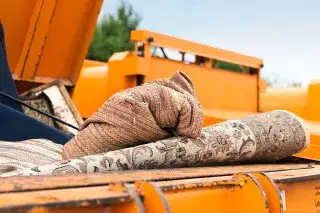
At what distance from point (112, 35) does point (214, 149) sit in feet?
51.0

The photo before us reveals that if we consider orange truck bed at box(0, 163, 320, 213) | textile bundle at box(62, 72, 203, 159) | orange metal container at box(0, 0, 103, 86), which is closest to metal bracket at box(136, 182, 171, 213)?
orange truck bed at box(0, 163, 320, 213)

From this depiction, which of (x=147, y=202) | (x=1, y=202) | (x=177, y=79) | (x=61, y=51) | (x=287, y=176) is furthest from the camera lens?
(x=61, y=51)

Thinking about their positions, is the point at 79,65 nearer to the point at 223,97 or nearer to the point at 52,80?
the point at 52,80

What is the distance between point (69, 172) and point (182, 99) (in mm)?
411

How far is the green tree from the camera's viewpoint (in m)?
14.9

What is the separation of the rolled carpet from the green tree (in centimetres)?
1172

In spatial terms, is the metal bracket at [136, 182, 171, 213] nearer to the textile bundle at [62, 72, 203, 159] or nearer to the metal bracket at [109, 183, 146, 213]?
the metal bracket at [109, 183, 146, 213]

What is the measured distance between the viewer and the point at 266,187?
4.36ft

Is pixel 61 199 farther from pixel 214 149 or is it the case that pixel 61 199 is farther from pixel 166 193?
pixel 214 149

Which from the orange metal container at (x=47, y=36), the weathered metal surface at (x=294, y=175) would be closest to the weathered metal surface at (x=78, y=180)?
the weathered metal surface at (x=294, y=175)

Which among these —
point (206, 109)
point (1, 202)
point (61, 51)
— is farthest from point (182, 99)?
point (206, 109)

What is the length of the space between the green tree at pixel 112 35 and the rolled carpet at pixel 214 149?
38.5 ft

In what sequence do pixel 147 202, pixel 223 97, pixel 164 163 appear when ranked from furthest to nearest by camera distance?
pixel 223 97, pixel 164 163, pixel 147 202

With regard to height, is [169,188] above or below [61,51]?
below
